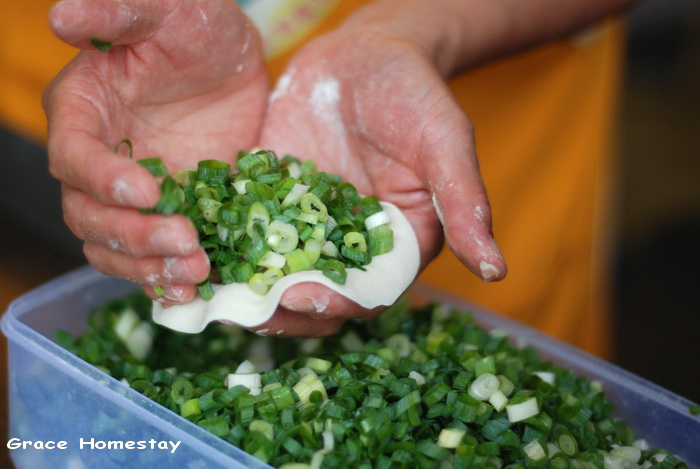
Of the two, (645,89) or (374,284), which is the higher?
(374,284)

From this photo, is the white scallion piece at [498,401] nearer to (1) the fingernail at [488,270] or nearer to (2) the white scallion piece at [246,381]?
(1) the fingernail at [488,270]

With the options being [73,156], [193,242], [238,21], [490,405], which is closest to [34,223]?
[238,21]

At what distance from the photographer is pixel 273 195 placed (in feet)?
4.26

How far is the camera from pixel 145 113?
1.42 m

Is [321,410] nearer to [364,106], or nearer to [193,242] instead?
[193,242]

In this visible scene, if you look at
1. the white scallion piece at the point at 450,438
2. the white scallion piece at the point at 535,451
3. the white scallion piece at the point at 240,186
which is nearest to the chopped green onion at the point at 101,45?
the white scallion piece at the point at 240,186

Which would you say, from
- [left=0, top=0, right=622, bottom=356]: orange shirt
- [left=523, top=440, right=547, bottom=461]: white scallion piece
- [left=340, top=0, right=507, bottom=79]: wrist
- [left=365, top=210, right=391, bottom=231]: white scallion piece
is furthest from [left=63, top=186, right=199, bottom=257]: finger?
[left=0, top=0, right=622, bottom=356]: orange shirt

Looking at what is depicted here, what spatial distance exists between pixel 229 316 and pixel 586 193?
52.4 inches

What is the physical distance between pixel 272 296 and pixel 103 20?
0.52 metres

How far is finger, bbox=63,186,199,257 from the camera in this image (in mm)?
1035

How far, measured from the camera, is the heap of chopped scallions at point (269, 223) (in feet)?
4.03

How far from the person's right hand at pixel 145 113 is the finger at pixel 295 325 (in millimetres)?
140

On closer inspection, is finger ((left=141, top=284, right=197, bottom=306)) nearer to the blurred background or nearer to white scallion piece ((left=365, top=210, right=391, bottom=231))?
white scallion piece ((left=365, top=210, right=391, bottom=231))

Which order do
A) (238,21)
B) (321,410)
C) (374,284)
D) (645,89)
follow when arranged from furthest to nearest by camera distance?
(645,89), (238,21), (374,284), (321,410)
